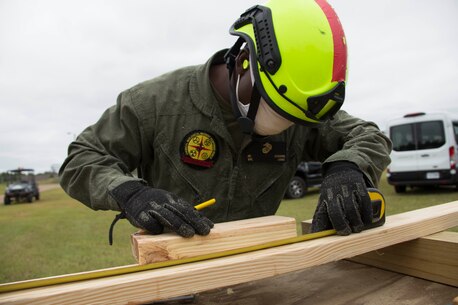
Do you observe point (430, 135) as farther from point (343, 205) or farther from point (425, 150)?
point (343, 205)

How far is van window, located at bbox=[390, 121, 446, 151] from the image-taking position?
984 cm

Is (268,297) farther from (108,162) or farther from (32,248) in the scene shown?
(32,248)

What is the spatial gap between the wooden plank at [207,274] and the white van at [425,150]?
30.7ft

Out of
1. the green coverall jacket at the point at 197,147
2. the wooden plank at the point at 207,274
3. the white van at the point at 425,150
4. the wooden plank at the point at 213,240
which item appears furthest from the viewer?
the white van at the point at 425,150

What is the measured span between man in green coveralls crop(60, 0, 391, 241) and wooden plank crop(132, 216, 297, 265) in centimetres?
4

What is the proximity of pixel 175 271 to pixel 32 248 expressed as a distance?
22.5ft

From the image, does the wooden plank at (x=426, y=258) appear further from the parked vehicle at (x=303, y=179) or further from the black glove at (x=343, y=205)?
the parked vehicle at (x=303, y=179)

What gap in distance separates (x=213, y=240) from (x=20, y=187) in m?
19.6

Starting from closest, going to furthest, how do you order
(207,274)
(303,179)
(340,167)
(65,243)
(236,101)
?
(207,274) < (340,167) < (236,101) < (65,243) < (303,179)

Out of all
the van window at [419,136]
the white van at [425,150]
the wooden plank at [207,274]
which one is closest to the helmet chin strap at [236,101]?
the wooden plank at [207,274]

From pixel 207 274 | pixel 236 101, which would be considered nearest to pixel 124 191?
pixel 207 274

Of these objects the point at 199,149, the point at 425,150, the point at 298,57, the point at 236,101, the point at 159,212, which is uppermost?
the point at 298,57

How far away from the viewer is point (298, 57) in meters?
1.59

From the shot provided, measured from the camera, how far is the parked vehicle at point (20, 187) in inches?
699
